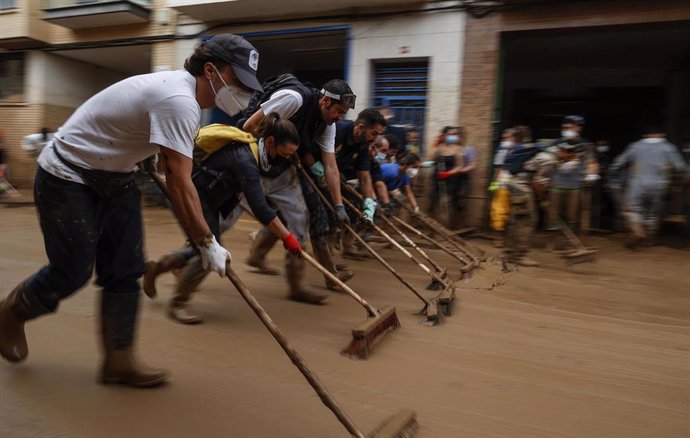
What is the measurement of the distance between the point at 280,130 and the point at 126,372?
1.70 m

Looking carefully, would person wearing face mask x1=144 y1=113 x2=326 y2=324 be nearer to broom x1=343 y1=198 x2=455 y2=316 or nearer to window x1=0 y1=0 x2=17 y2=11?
broom x1=343 y1=198 x2=455 y2=316

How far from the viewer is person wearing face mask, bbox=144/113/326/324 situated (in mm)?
3023

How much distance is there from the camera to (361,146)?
4656 mm

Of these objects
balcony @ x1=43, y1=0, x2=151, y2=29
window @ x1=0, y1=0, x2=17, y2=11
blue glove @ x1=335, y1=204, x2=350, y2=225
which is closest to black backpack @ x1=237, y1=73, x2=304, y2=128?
blue glove @ x1=335, y1=204, x2=350, y2=225

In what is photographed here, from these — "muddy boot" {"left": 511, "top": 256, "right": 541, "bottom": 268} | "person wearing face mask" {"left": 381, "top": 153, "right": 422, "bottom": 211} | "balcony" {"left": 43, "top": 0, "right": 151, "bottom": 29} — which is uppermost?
"balcony" {"left": 43, "top": 0, "right": 151, "bottom": 29}

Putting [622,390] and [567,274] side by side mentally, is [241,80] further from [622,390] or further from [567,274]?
[567,274]

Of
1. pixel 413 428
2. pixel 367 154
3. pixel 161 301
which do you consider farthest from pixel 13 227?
pixel 413 428

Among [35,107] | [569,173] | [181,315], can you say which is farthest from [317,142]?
[35,107]

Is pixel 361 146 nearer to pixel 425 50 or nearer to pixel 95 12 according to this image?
pixel 425 50

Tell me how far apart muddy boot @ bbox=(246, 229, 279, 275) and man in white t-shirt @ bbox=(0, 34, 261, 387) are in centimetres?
205

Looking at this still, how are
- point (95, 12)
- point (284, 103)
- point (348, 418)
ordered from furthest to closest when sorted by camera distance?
point (95, 12) < point (284, 103) < point (348, 418)

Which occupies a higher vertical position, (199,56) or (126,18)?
(126,18)

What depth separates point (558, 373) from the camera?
2.66 m

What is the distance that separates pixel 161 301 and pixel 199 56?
2.04 m
